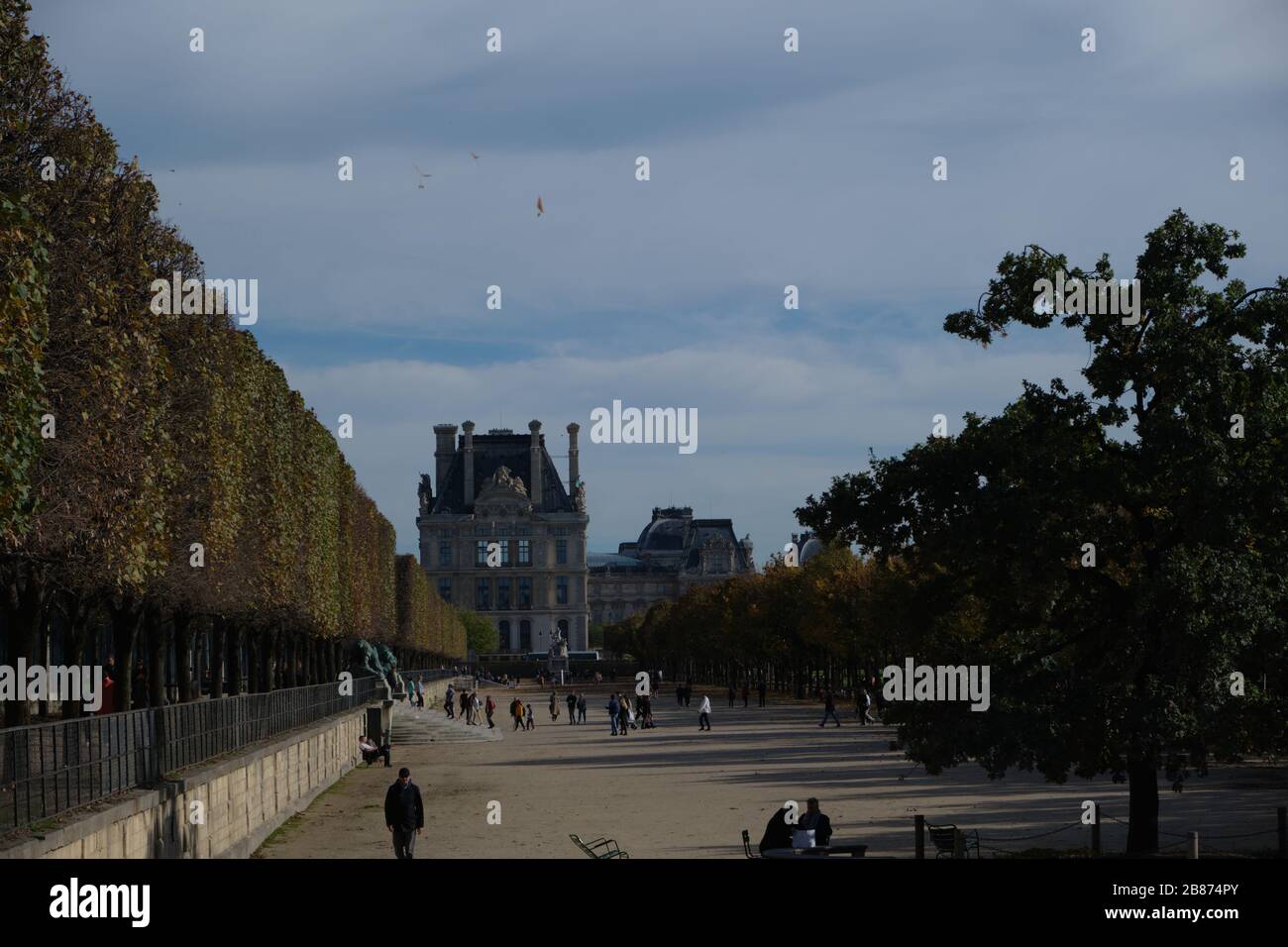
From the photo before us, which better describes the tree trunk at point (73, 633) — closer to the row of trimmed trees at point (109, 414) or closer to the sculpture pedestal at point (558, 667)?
the row of trimmed trees at point (109, 414)

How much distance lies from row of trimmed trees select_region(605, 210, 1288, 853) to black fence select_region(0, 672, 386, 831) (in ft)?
31.1

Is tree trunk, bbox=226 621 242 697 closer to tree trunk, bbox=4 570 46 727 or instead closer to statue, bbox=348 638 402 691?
tree trunk, bbox=4 570 46 727

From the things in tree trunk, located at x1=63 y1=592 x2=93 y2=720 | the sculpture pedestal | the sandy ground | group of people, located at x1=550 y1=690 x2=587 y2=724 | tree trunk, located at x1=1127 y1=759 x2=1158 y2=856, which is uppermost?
tree trunk, located at x1=63 y1=592 x2=93 y2=720

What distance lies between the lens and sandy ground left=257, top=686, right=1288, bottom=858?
28.4 meters

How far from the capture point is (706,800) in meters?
36.0

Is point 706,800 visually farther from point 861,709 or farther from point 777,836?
point 861,709

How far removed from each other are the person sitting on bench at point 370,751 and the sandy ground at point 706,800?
43cm

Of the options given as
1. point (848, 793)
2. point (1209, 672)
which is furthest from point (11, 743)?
point (848, 793)

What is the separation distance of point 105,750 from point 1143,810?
13989mm

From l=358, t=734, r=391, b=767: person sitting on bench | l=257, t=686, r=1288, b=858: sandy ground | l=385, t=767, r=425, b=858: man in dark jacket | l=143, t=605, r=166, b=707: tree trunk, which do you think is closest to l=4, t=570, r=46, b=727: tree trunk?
l=257, t=686, r=1288, b=858: sandy ground

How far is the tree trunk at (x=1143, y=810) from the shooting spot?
78.0 ft

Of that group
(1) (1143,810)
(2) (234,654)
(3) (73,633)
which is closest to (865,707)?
(2) (234,654)

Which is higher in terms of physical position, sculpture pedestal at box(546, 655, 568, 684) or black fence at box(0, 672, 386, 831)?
black fence at box(0, 672, 386, 831)

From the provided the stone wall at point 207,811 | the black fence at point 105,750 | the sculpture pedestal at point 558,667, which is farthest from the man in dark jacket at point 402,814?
the sculpture pedestal at point 558,667
